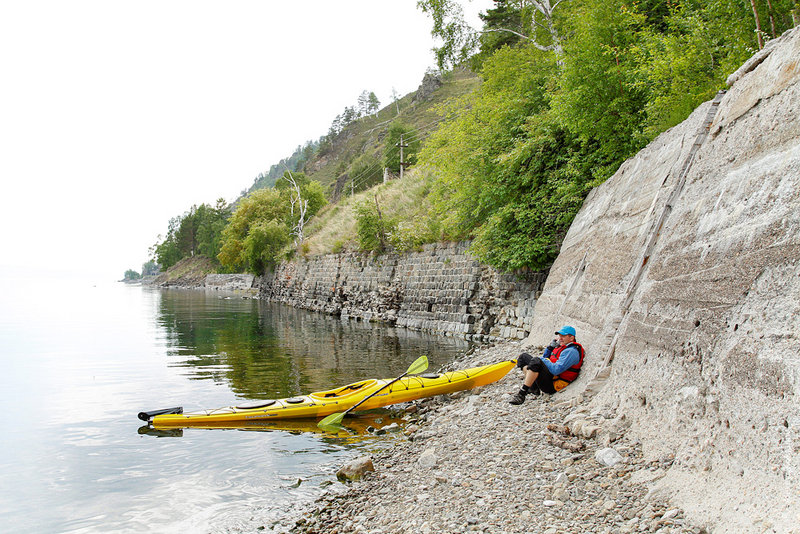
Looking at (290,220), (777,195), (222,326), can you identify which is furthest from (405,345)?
(290,220)

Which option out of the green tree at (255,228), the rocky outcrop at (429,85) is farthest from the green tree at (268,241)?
the rocky outcrop at (429,85)

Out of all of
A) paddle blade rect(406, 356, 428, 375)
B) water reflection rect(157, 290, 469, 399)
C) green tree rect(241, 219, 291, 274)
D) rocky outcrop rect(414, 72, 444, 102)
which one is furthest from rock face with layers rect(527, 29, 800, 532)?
rocky outcrop rect(414, 72, 444, 102)

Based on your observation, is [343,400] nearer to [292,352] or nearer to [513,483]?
[513,483]

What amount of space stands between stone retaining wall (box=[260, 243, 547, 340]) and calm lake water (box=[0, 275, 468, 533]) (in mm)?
1303

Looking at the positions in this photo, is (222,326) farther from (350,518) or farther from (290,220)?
(290,220)

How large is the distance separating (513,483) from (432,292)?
566 inches

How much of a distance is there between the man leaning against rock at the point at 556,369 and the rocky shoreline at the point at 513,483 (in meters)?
0.16

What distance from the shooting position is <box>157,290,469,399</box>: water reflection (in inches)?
399

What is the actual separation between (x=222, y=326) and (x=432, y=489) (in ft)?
60.2

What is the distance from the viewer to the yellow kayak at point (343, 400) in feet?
23.6

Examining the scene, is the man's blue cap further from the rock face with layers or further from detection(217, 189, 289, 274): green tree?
detection(217, 189, 289, 274): green tree

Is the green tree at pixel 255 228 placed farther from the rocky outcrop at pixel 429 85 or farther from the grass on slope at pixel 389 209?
the rocky outcrop at pixel 429 85

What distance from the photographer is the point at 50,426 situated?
7.54m

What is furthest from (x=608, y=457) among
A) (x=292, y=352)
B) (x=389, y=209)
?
(x=389, y=209)
